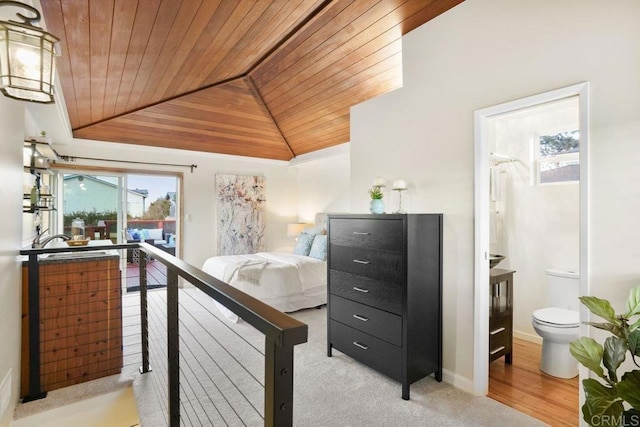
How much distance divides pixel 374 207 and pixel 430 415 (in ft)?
5.10

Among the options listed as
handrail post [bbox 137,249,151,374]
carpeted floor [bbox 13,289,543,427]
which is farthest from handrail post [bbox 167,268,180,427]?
handrail post [bbox 137,249,151,374]

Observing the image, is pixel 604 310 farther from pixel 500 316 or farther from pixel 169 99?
pixel 169 99

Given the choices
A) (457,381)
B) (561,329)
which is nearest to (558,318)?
(561,329)

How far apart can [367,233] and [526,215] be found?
1900 millimetres

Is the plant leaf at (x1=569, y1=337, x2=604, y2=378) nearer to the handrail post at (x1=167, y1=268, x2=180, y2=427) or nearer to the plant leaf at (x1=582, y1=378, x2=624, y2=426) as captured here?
the plant leaf at (x1=582, y1=378, x2=624, y2=426)

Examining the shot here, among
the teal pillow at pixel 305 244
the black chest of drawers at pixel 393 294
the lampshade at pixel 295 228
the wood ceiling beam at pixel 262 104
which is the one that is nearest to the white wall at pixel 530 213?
the black chest of drawers at pixel 393 294

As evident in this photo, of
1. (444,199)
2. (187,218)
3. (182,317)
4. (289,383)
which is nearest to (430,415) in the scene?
(444,199)

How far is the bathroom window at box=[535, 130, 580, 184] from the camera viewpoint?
3.11 metres

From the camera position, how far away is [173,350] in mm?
1652

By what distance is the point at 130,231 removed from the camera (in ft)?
17.2

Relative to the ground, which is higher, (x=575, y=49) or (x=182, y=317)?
(x=575, y=49)

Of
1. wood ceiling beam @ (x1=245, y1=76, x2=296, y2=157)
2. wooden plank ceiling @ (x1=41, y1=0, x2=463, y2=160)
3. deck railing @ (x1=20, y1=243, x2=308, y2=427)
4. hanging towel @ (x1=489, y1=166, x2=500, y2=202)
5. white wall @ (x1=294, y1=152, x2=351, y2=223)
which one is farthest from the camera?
white wall @ (x1=294, y1=152, x2=351, y2=223)

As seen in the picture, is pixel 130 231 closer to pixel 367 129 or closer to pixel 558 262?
pixel 367 129

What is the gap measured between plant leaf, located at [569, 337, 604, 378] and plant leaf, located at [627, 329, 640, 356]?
0.12m
